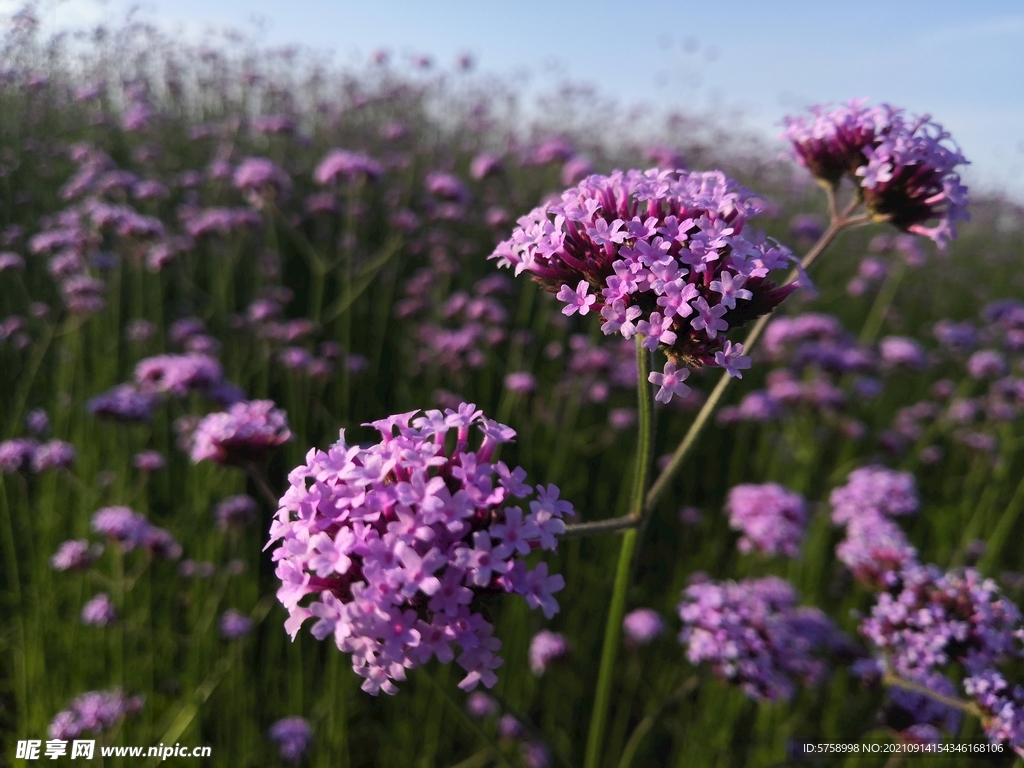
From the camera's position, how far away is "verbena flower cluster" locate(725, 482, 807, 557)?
317 cm

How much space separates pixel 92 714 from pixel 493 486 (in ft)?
6.45

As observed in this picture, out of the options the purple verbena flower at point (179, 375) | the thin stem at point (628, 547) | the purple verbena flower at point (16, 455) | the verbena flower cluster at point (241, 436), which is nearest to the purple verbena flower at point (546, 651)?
the thin stem at point (628, 547)

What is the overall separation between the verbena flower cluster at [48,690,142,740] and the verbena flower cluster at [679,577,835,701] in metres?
2.22

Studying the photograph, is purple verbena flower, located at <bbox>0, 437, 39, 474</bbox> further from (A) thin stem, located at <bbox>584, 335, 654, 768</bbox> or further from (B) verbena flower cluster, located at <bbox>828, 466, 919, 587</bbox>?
(B) verbena flower cluster, located at <bbox>828, 466, 919, 587</bbox>

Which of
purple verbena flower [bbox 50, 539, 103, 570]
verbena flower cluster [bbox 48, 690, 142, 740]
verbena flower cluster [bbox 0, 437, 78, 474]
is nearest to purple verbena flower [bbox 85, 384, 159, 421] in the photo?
verbena flower cluster [bbox 0, 437, 78, 474]

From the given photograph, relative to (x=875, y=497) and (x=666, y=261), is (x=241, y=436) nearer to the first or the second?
(x=666, y=261)

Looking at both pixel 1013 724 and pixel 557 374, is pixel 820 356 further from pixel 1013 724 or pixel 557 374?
pixel 1013 724

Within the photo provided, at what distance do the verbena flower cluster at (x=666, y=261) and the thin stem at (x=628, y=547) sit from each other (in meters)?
0.09

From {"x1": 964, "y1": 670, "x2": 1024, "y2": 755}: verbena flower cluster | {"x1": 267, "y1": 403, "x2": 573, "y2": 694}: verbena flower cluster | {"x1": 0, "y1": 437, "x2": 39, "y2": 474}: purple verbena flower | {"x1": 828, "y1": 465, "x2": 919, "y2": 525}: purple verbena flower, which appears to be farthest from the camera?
{"x1": 828, "y1": 465, "x2": 919, "y2": 525}: purple verbena flower

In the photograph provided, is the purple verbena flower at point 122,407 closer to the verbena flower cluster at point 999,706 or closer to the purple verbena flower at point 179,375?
the purple verbena flower at point 179,375

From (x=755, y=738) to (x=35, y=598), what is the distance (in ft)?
11.9

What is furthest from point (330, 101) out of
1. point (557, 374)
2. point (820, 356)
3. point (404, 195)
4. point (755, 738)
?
point (755, 738)

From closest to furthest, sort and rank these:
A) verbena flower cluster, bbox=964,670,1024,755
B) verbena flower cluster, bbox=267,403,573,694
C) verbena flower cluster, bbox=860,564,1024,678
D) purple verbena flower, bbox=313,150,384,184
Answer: verbena flower cluster, bbox=267,403,573,694 < verbena flower cluster, bbox=964,670,1024,755 < verbena flower cluster, bbox=860,564,1024,678 < purple verbena flower, bbox=313,150,384,184

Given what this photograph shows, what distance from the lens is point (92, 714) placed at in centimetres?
250
